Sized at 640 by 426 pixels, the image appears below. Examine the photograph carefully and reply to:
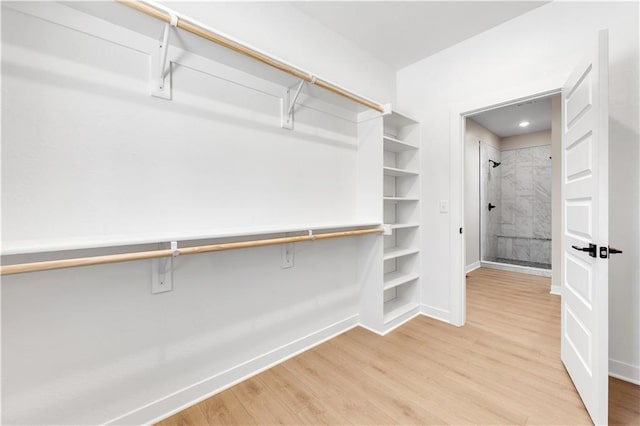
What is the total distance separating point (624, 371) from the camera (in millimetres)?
1738

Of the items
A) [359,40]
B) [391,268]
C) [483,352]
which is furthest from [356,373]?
[359,40]

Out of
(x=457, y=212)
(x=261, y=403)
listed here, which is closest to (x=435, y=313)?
(x=457, y=212)

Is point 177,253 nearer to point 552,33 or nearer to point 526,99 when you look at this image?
point 526,99

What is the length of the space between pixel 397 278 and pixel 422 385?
1.10m

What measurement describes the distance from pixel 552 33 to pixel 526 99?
47 centimetres

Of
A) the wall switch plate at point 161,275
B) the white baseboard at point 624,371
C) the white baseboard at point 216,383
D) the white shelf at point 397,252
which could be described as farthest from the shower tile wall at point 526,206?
the wall switch plate at point 161,275

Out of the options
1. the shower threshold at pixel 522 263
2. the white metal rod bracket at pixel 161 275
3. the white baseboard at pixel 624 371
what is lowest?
the white baseboard at pixel 624 371

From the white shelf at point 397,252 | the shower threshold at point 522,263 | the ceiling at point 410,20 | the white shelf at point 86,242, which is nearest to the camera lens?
the white shelf at point 86,242

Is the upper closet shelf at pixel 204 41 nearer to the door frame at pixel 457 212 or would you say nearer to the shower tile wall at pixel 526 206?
the door frame at pixel 457 212

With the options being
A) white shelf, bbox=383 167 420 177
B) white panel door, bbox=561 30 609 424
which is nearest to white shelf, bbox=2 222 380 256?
white shelf, bbox=383 167 420 177

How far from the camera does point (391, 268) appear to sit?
2.95m

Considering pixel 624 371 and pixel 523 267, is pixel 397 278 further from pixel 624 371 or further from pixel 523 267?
pixel 523 267

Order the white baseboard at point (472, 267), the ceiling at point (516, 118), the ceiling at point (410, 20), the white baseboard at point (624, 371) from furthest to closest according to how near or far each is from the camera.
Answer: the white baseboard at point (472, 267) → the ceiling at point (516, 118) → the ceiling at point (410, 20) → the white baseboard at point (624, 371)

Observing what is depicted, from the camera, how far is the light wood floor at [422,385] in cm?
144
